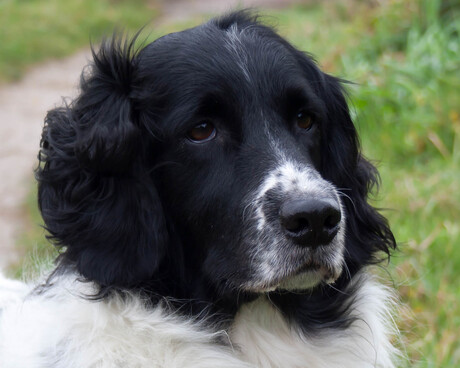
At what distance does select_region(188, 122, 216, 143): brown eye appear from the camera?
9.47 feet

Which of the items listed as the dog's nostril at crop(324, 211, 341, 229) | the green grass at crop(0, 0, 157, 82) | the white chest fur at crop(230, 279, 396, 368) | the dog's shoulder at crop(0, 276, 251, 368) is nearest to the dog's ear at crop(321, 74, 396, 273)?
the white chest fur at crop(230, 279, 396, 368)

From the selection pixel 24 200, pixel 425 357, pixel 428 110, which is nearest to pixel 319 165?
pixel 425 357

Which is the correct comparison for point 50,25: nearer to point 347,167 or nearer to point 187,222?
point 347,167

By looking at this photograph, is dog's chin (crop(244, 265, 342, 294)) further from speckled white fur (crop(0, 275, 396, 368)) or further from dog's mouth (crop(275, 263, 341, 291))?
speckled white fur (crop(0, 275, 396, 368))

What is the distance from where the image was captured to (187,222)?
293 cm

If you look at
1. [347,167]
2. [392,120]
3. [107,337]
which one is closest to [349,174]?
[347,167]

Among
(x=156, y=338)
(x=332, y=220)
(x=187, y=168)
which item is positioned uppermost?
(x=187, y=168)

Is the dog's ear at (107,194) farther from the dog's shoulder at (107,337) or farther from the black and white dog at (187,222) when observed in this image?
the dog's shoulder at (107,337)

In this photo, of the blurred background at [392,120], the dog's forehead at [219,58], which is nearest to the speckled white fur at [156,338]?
the blurred background at [392,120]

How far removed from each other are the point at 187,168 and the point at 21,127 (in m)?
6.94

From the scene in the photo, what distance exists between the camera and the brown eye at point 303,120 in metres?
3.07

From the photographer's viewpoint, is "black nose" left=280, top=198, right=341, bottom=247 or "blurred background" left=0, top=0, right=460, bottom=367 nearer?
"black nose" left=280, top=198, right=341, bottom=247

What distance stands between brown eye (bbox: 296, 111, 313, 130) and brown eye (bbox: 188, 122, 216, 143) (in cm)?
40

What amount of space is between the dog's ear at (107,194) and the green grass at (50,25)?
7.95 m
